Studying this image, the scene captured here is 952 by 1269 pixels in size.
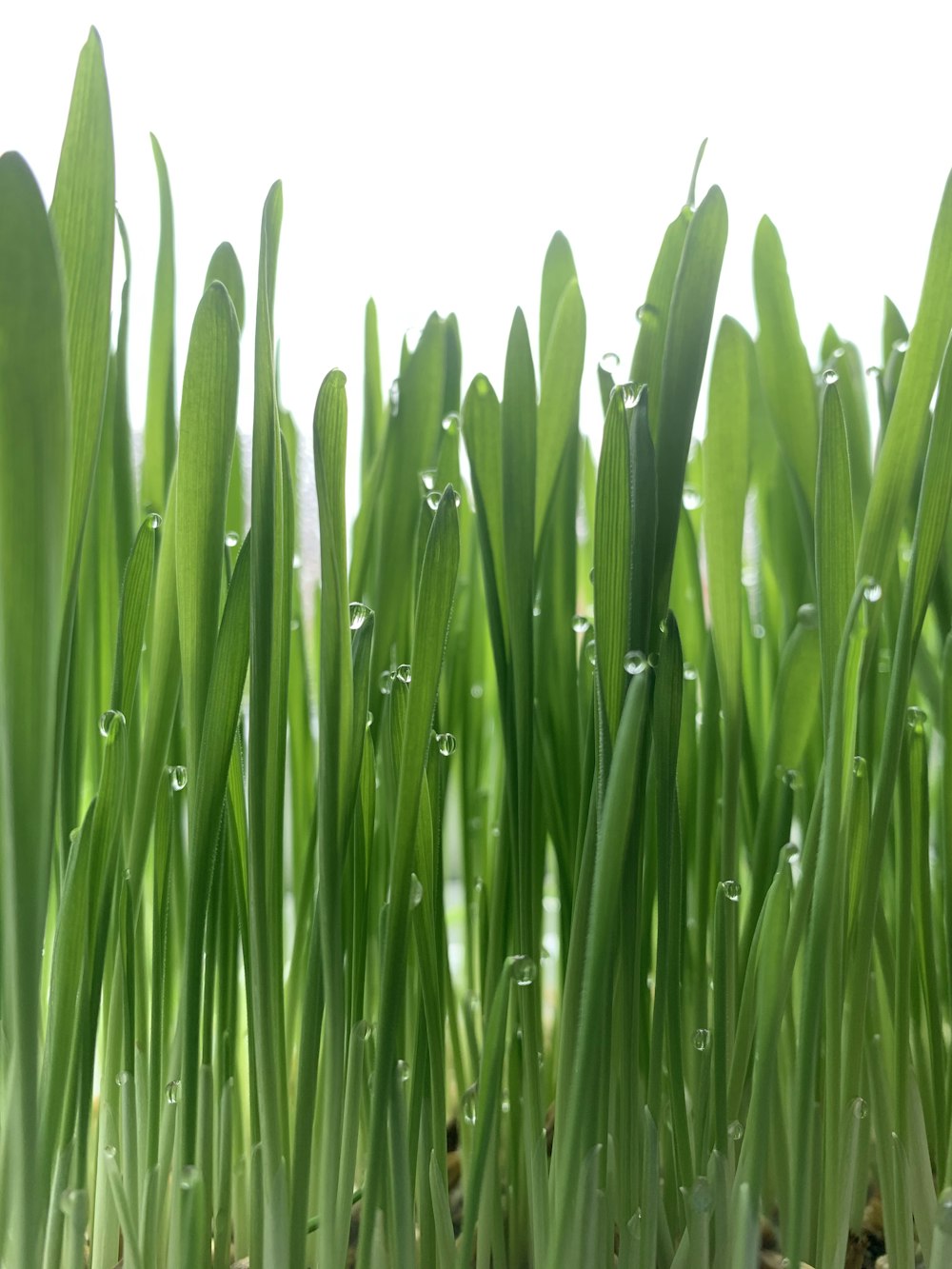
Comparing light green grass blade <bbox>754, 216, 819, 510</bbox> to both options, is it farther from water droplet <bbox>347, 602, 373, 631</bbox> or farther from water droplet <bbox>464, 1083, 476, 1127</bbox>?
water droplet <bbox>464, 1083, 476, 1127</bbox>

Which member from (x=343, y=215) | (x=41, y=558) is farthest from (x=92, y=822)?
(x=343, y=215)

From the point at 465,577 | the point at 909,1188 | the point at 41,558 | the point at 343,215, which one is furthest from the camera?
the point at 343,215

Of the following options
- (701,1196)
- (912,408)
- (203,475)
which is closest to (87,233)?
(203,475)

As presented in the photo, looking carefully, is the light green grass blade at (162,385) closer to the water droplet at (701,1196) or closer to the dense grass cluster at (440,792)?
the dense grass cluster at (440,792)

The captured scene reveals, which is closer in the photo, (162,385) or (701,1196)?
(701,1196)

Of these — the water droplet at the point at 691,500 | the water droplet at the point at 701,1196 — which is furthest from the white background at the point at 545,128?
the water droplet at the point at 701,1196

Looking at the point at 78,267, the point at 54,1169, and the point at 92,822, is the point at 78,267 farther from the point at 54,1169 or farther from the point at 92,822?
the point at 54,1169

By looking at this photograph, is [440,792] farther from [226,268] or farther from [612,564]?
[226,268]
